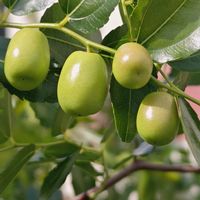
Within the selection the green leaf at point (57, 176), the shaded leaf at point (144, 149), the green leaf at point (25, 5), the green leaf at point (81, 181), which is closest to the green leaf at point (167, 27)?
the green leaf at point (25, 5)

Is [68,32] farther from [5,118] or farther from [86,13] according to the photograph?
[5,118]

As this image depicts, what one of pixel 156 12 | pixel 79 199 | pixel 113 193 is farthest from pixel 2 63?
pixel 113 193

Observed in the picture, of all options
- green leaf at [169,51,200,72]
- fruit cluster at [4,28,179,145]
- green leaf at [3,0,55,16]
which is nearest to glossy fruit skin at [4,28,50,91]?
fruit cluster at [4,28,179,145]

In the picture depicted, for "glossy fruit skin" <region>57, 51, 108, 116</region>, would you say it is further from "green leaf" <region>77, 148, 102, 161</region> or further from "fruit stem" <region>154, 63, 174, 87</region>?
"green leaf" <region>77, 148, 102, 161</region>

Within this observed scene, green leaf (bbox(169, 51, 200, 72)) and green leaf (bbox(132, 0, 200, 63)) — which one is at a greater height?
green leaf (bbox(132, 0, 200, 63))

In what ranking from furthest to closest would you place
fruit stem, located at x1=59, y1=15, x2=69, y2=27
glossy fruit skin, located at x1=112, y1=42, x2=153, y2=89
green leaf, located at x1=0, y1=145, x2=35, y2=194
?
green leaf, located at x1=0, y1=145, x2=35, y2=194 → fruit stem, located at x1=59, y1=15, x2=69, y2=27 → glossy fruit skin, located at x1=112, y1=42, x2=153, y2=89

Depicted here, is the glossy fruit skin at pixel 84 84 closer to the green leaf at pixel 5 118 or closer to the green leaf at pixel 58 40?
the green leaf at pixel 58 40

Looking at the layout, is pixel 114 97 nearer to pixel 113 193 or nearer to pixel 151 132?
pixel 151 132
